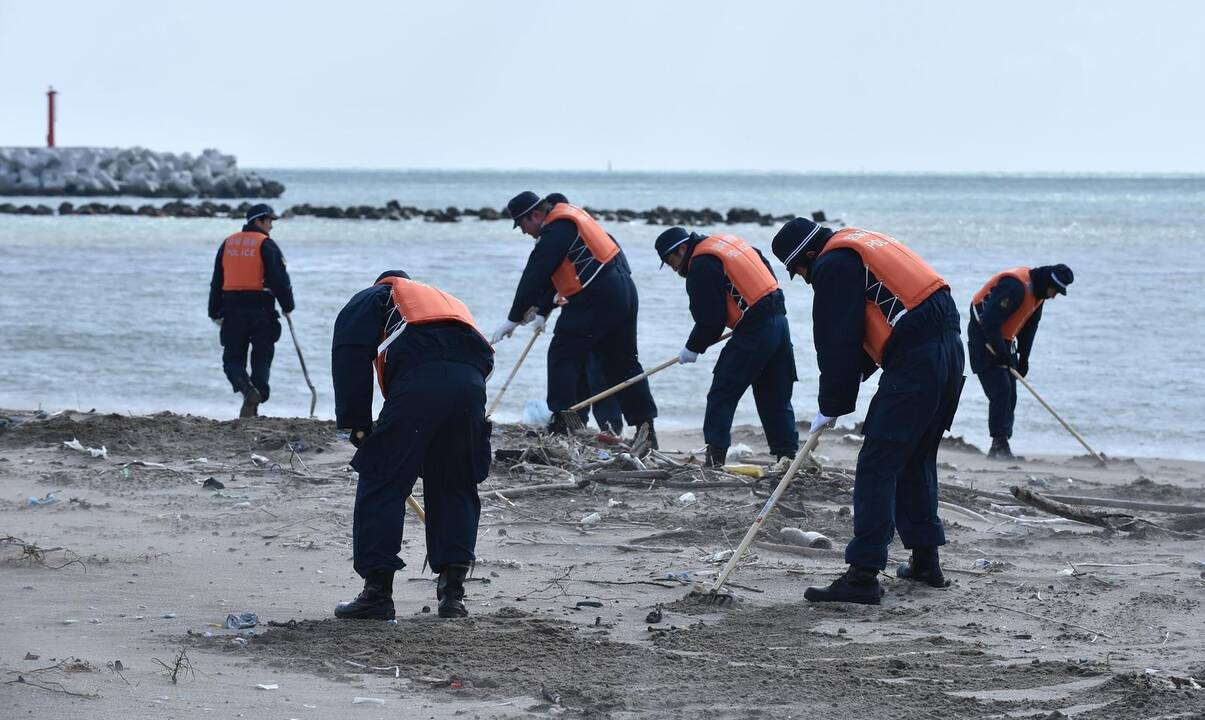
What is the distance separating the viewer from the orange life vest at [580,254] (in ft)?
34.8

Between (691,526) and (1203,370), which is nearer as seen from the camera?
(691,526)

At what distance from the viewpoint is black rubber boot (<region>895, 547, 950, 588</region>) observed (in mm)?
6777

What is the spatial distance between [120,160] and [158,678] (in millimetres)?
76350

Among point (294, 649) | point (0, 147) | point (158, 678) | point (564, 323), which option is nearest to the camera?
Result: point (158, 678)

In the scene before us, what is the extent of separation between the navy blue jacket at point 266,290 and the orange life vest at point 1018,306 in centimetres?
567

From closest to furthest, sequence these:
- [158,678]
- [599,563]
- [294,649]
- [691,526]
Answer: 1. [158,678]
2. [294,649]
3. [599,563]
4. [691,526]

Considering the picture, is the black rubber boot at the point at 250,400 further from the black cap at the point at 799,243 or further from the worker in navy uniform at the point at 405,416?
the black cap at the point at 799,243

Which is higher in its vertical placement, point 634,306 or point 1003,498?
point 634,306

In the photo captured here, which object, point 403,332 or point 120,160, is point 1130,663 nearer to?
point 403,332

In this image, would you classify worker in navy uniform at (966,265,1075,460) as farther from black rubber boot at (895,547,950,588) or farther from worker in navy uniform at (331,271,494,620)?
worker in navy uniform at (331,271,494,620)

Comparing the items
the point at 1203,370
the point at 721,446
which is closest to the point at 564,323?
the point at 721,446

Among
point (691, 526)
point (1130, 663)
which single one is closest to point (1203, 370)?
point (691, 526)

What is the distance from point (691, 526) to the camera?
7.93m

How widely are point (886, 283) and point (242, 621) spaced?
3.05 metres
